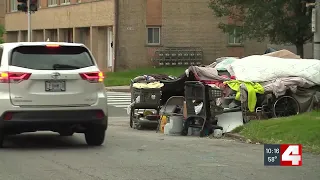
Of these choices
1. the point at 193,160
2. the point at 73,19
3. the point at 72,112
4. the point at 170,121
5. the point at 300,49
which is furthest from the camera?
the point at 73,19

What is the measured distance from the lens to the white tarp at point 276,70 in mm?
15583

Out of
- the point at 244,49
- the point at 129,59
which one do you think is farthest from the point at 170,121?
the point at 244,49

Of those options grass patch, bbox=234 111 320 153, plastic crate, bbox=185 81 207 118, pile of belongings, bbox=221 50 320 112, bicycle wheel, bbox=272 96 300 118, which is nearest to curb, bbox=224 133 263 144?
grass patch, bbox=234 111 320 153

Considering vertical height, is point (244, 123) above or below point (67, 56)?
below

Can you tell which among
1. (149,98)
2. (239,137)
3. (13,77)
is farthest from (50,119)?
(149,98)

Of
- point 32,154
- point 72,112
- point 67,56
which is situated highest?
point 67,56

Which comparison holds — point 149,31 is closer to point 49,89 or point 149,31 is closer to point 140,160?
point 49,89

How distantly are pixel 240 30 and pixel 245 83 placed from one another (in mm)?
16666

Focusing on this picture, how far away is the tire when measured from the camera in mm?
11930

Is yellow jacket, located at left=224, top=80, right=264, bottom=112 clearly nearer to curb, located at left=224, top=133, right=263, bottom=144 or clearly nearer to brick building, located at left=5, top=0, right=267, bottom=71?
curb, located at left=224, top=133, right=263, bottom=144

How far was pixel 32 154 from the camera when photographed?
1109 centimetres

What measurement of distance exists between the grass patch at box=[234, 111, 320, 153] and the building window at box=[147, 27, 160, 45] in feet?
87.5

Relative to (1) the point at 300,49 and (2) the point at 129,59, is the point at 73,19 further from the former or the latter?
(1) the point at 300,49

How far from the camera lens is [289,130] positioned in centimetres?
1310
